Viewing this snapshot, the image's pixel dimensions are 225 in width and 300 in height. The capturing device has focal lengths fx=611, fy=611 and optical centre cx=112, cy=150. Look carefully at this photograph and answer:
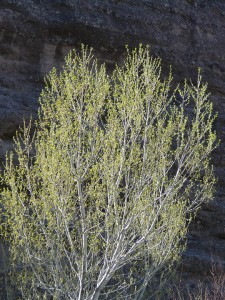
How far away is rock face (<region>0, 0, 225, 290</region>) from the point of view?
1461cm

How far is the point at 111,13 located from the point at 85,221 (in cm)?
858

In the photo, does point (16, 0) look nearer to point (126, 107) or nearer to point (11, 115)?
point (11, 115)

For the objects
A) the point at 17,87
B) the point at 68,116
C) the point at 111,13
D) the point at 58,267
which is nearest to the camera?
the point at 58,267

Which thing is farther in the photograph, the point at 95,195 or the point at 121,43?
the point at 121,43

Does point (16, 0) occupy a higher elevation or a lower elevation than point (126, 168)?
higher

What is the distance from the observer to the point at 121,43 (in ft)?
53.8

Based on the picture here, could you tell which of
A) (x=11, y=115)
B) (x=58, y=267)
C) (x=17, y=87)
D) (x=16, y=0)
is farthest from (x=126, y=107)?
(x=16, y=0)

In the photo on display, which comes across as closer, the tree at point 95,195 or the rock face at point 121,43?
the tree at point 95,195

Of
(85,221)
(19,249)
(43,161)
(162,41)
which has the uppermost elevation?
(162,41)

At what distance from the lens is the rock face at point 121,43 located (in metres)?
14.6

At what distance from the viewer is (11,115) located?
555 inches

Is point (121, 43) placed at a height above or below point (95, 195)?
above

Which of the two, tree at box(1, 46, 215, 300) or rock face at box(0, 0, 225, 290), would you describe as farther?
rock face at box(0, 0, 225, 290)

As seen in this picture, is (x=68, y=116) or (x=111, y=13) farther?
(x=111, y=13)
